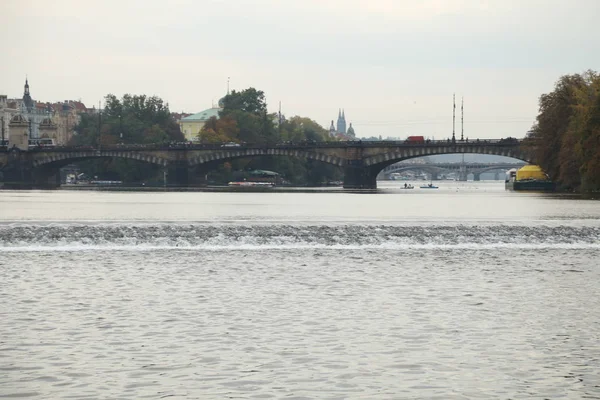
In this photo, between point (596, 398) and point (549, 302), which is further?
point (549, 302)

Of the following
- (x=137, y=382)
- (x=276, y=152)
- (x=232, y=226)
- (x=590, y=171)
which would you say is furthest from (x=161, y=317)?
(x=276, y=152)

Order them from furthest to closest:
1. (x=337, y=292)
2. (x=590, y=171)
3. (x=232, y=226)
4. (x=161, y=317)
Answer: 1. (x=590, y=171)
2. (x=232, y=226)
3. (x=337, y=292)
4. (x=161, y=317)

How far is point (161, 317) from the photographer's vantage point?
2355cm

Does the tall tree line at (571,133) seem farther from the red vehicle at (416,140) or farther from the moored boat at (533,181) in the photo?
the red vehicle at (416,140)

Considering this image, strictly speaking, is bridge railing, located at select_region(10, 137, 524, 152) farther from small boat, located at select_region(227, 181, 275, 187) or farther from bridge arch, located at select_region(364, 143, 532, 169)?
small boat, located at select_region(227, 181, 275, 187)

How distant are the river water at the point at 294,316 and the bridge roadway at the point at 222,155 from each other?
107940mm

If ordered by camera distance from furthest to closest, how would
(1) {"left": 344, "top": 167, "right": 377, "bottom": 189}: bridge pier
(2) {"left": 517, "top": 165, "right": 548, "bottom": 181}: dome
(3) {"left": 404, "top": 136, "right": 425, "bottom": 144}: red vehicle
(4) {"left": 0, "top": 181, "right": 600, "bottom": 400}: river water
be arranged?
(1) {"left": 344, "top": 167, "right": 377, "bottom": 189}: bridge pier
(3) {"left": 404, "top": 136, "right": 425, "bottom": 144}: red vehicle
(2) {"left": 517, "top": 165, "right": 548, "bottom": 181}: dome
(4) {"left": 0, "top": 181, "right": 600, "bottom": 400}: river water

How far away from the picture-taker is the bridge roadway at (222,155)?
154625mm

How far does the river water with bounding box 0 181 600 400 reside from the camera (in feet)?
56.2

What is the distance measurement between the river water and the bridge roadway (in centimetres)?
10794

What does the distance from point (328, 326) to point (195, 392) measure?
21.5 ft

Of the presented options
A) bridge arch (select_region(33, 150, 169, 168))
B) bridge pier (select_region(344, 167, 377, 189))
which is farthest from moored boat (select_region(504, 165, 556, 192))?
bridge arch (select_region(33, 150, 169, 168))

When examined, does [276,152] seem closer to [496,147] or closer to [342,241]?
[496,147]

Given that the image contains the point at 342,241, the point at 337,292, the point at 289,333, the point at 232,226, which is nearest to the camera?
the point at 289,333
